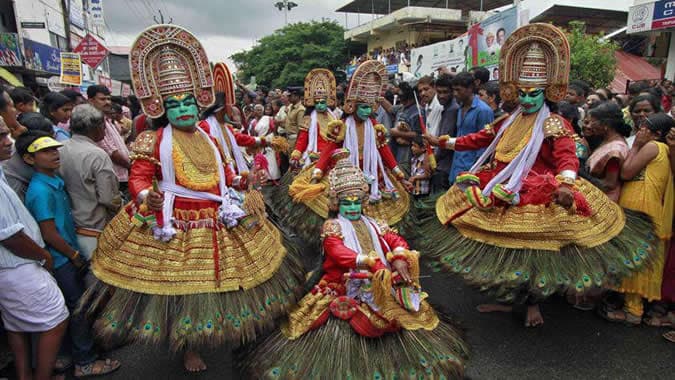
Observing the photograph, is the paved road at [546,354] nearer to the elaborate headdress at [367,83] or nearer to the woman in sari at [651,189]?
the woman in sari at [651,189]

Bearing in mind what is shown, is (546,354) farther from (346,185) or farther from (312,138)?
(312,138)

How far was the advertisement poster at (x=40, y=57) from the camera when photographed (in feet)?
55.5

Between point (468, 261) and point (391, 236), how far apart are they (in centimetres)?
80

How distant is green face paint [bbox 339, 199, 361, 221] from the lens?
2.92m

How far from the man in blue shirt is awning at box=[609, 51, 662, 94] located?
66.5 feet

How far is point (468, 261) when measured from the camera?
3.33m

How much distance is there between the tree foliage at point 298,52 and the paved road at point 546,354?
2938cm

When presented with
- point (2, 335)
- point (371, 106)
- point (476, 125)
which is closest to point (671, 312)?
point (476, 125)

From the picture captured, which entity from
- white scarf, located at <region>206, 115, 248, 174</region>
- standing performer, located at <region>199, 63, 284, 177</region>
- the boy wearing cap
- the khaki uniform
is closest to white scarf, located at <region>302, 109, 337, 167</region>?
standing performer, located at <region>199, 63, 284, 177</region>

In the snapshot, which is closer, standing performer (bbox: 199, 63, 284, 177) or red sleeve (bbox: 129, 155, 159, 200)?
red sleeve (bbox: 129, 155, 159, 200)

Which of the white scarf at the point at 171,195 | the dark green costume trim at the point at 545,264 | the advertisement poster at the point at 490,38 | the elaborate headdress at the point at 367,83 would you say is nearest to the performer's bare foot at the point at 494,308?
the dark green costume trim at the point at 545,264

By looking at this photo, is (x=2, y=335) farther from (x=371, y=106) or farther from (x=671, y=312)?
(x=671, y=312)

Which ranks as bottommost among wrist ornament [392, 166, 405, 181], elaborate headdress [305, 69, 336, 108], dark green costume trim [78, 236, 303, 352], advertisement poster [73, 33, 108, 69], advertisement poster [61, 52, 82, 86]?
dark green costume trim [78, 236, 303, 352]

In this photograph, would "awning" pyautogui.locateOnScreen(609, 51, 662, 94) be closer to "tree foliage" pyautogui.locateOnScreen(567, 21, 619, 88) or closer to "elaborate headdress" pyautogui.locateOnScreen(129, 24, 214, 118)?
"tree foliage" pyautogui.locateOnScreen(567, 21, 619, 88)
